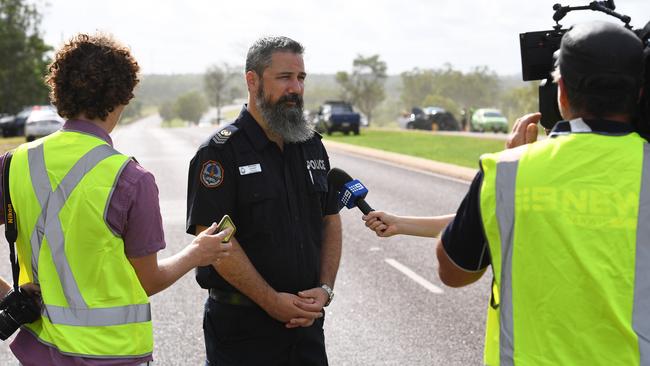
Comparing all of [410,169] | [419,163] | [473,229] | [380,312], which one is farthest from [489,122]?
[473,229]

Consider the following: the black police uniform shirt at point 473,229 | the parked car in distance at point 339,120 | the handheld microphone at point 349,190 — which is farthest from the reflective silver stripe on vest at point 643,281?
the parked car in distance at point 339,120

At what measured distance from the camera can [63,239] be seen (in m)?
2.54

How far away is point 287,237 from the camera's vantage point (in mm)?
3285

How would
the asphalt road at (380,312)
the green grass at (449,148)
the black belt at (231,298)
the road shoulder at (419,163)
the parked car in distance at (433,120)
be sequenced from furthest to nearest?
the parked car in distance at (433,120) < the green grass at (449,148) < the road shoulder at (419,163) < the asphalt road at (380,312) < the black belt at (231,298)

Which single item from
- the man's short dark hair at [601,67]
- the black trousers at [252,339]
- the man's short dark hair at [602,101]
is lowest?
the black trousers at [252,339]

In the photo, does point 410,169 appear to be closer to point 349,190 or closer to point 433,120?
point 349,190

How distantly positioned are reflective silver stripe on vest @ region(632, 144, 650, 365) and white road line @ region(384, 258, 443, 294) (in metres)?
5.62

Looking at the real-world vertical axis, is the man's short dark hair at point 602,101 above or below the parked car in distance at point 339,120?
above

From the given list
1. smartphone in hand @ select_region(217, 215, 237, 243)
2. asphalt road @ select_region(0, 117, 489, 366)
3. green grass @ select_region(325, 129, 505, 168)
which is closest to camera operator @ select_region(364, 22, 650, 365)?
smartphone in hand @ select_region(217, 215, 237, 243)

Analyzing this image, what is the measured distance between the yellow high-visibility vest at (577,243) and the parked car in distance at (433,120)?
158ft

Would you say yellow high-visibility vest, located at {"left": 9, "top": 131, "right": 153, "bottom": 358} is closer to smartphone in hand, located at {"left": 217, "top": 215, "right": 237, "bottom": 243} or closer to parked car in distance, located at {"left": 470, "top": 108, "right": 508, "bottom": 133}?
smartphone in hand, located at {"left": 217, "top": 215, "right": 237, "bottom": 243}

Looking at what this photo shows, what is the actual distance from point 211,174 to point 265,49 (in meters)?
0.59

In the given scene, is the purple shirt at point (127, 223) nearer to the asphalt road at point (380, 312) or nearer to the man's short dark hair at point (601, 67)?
the man's short dark hair at point (601, 67)

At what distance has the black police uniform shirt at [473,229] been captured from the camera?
2104 millimetres
